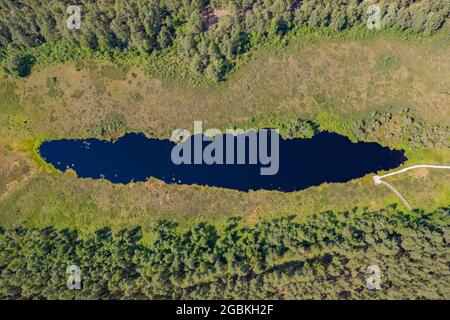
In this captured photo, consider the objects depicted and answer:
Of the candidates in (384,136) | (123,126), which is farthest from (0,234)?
(384,136)

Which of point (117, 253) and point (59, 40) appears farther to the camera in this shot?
point (59, 40)

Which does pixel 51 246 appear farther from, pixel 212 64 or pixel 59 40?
pixel 212 64

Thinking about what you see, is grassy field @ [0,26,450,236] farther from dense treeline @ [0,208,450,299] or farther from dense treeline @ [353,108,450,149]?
dense treeline @ [0,208,450,299]

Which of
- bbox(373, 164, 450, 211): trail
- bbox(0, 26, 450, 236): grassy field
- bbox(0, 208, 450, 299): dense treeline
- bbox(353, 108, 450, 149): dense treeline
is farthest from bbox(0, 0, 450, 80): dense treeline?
bbox(0, 208, 450, 299): dense treeline

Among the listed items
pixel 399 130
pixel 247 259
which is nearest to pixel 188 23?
pixel 399 130

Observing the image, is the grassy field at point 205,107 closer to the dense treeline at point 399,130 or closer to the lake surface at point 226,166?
the dense treeline at point 399,130
